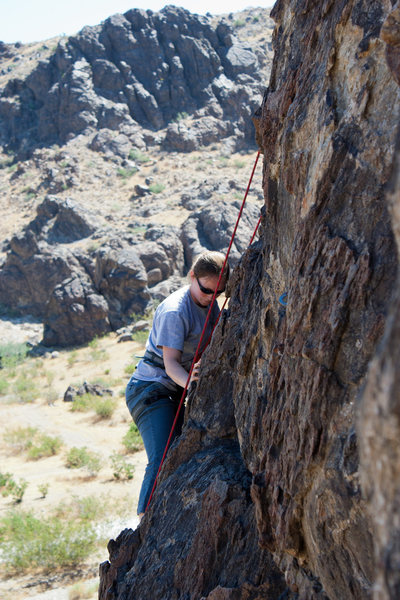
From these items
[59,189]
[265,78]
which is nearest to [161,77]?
[265,78]

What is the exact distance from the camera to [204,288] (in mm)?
3711

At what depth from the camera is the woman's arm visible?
3.52 m

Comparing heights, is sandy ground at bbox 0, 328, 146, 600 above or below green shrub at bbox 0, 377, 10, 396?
above

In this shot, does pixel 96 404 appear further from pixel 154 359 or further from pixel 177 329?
pixel 177 329

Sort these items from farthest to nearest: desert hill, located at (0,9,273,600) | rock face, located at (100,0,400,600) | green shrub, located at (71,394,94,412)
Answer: green shrub, located at (71,394,94,412), desert hill, located at (0,9,273,600), rock face, located at (100,0,400,600)

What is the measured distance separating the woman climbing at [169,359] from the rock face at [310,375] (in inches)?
13.3

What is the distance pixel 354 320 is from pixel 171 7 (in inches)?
1681

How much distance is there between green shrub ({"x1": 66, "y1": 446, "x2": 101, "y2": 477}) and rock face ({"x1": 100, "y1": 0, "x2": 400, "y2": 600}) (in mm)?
7138

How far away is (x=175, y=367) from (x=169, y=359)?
0.24ft

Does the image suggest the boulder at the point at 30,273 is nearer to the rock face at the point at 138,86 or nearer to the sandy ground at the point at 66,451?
the sandy ground at the point at 66,451

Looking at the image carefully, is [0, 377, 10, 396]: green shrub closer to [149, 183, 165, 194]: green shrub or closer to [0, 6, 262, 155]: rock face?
[149, 183, 165, 194]: green shrub

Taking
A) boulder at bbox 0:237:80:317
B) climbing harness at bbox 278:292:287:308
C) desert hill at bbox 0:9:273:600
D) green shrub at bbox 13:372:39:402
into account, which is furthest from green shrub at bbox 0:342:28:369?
climbing harness at bbox 278:292:287:308

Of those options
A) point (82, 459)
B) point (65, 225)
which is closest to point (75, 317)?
point (65, 225)

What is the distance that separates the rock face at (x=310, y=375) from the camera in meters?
1.81
